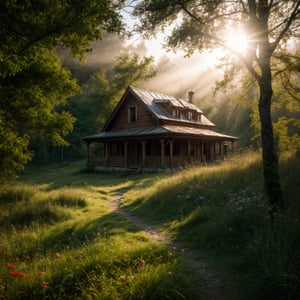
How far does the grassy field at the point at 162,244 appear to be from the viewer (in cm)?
359

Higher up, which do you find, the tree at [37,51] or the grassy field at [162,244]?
the tree at [37,51]

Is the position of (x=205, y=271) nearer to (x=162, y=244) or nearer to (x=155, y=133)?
(x=162, y=244)

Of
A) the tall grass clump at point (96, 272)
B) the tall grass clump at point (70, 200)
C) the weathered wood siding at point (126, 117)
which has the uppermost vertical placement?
the weathered wood siding at point (126, 117)

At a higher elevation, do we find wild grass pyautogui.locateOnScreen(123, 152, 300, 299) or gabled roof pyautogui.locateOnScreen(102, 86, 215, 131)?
gabled roof pyautogui.locateOnScreen(102, 86, 215, 131)

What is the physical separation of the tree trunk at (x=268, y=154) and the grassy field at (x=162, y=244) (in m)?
0.32

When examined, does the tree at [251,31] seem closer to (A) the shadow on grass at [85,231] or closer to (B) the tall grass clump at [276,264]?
(B) the tall grass clump at [276,264]

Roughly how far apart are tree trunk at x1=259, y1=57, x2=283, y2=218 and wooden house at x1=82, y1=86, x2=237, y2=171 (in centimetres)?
1655

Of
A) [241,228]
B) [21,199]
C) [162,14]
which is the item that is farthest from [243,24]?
[21,199]

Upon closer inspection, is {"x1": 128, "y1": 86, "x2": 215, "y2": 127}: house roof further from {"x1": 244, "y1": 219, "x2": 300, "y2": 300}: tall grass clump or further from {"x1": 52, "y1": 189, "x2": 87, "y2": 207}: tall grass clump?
{"x1": 244, "y1": 219, "x2": 300, "y2": 300}: tall grass clump

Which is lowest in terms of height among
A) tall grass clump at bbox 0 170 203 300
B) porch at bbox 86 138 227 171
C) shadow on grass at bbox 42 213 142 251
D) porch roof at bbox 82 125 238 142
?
shadow on grass at bbox 42 213 142 251

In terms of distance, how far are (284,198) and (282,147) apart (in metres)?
5.23

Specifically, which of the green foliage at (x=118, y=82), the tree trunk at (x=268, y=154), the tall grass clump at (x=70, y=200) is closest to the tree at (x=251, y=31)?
the tree trunk at (x=268, y=154)

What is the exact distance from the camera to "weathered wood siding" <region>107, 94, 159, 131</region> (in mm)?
26444

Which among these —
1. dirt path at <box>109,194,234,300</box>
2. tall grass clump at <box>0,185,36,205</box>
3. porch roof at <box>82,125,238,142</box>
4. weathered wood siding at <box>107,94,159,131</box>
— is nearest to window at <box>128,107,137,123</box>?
weathered wood siding at <box>107,94,159,131</box>
